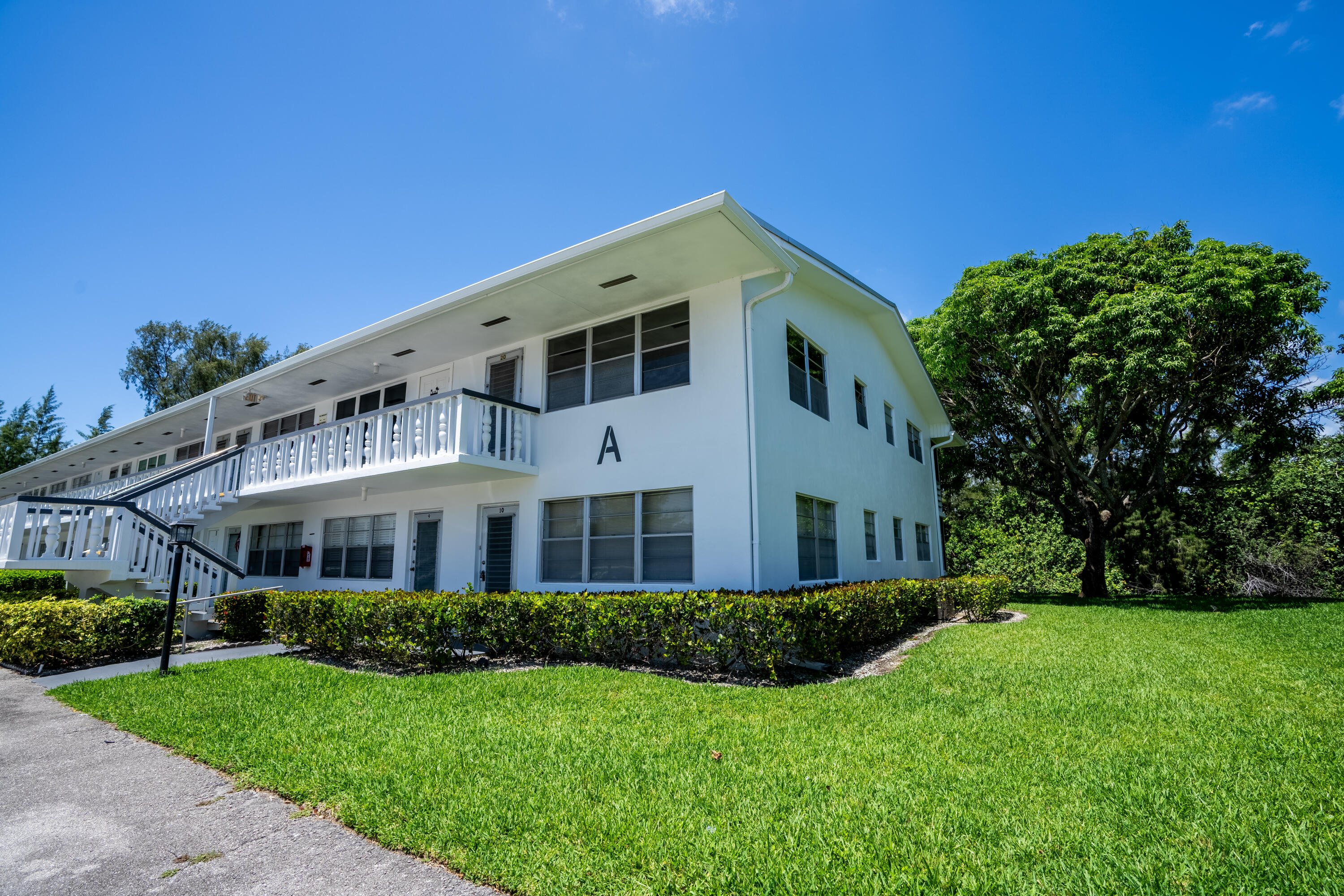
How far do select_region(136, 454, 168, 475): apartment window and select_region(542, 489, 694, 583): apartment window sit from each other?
18.4 meters

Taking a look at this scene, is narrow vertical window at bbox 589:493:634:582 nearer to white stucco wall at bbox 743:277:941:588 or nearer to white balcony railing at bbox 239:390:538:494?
white balcony railing at bbox 239:390:538:494

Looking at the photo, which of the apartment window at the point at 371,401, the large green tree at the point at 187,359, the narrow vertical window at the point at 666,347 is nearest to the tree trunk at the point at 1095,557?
the narrow vertical window at the point at 666,347

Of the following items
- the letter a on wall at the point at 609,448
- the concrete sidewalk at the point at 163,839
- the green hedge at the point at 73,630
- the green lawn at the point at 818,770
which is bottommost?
the concrete sidewalk at the point at 163,839

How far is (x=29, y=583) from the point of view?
52.8ft

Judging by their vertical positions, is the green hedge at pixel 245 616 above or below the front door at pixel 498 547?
below

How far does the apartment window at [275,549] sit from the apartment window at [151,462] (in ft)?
27.4

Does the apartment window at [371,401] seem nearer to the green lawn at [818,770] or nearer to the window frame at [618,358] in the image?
the window frame at [618,358]

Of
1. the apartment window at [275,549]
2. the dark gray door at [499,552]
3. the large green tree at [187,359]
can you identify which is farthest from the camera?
the large green tree at [187,359]

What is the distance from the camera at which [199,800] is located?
405cm

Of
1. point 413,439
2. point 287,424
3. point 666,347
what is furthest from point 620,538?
point 287,424

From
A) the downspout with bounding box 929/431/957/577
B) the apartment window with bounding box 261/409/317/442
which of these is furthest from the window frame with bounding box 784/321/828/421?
the apartment window with bounding box 261/409/317/442

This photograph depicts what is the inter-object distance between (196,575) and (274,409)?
5566 millimetres

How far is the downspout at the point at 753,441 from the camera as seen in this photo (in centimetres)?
856

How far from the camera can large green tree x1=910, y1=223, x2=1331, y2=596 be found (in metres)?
13.9
